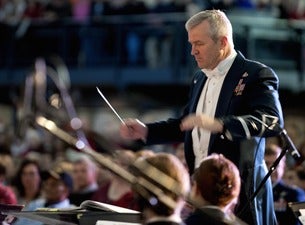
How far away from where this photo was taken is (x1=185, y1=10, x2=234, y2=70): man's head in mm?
6824

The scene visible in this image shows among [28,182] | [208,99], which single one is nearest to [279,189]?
[208,99]

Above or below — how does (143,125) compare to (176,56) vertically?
above

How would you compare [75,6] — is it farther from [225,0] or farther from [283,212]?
[283,212]

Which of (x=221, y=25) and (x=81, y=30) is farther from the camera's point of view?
→ (x=81, y=30)

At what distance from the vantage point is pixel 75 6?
65.3 ft

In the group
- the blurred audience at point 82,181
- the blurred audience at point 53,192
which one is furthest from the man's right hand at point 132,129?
the blurred audience at point 82,181

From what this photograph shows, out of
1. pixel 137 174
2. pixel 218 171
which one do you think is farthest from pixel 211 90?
pixel 137 174

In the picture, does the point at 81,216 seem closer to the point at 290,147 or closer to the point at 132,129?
the point at 132,129

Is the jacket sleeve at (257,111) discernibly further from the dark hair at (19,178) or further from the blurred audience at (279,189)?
the dark hair at (19,178)

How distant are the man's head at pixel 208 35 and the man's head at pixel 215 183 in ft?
4.18

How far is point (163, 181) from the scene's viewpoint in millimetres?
4949

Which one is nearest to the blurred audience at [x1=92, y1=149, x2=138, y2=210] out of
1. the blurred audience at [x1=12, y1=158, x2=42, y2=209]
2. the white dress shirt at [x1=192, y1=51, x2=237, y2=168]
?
the blurred audience at [x1=12, y1=158, x2=42, y2=209]

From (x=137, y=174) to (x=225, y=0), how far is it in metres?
12.5

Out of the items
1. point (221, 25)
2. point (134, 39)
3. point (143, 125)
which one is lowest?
point (134, 39)
